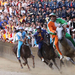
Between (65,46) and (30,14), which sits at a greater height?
(30,14)

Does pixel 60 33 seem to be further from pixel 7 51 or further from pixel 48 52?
pixel 7 51

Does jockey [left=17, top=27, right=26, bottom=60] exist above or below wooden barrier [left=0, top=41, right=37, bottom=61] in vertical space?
above

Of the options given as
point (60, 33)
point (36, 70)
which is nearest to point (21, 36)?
point (36, 70)

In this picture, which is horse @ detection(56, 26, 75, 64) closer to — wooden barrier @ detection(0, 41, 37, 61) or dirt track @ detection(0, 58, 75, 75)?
dirt track @ detection(0, 58, 75, 75)

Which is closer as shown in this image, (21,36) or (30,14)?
(21,36)

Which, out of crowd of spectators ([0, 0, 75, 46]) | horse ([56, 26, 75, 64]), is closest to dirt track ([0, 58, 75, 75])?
horse ([56, 26, 75, 64])

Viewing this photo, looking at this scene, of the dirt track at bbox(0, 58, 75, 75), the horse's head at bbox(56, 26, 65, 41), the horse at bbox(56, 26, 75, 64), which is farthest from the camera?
the dirt track at bbox(0, 58, 75, 75)

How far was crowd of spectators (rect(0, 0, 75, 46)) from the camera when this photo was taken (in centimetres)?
1032

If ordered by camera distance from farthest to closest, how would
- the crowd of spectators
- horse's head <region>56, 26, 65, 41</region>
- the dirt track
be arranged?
1. the crowd of spectators
2. the dirt track
3. horse's head <region>56, 26, 65, 41</region>

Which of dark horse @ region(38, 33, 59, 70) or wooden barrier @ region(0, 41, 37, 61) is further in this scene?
wooden barrier @ region(0, 41, 37, 61)

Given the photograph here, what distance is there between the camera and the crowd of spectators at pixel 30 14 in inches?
406

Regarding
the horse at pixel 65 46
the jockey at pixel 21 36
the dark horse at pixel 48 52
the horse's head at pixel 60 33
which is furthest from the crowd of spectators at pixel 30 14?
the horse's head at pixel 60 33

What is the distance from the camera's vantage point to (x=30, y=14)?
39.8 ft

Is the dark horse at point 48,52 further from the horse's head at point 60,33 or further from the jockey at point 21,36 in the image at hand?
the jockey at point 21,36
